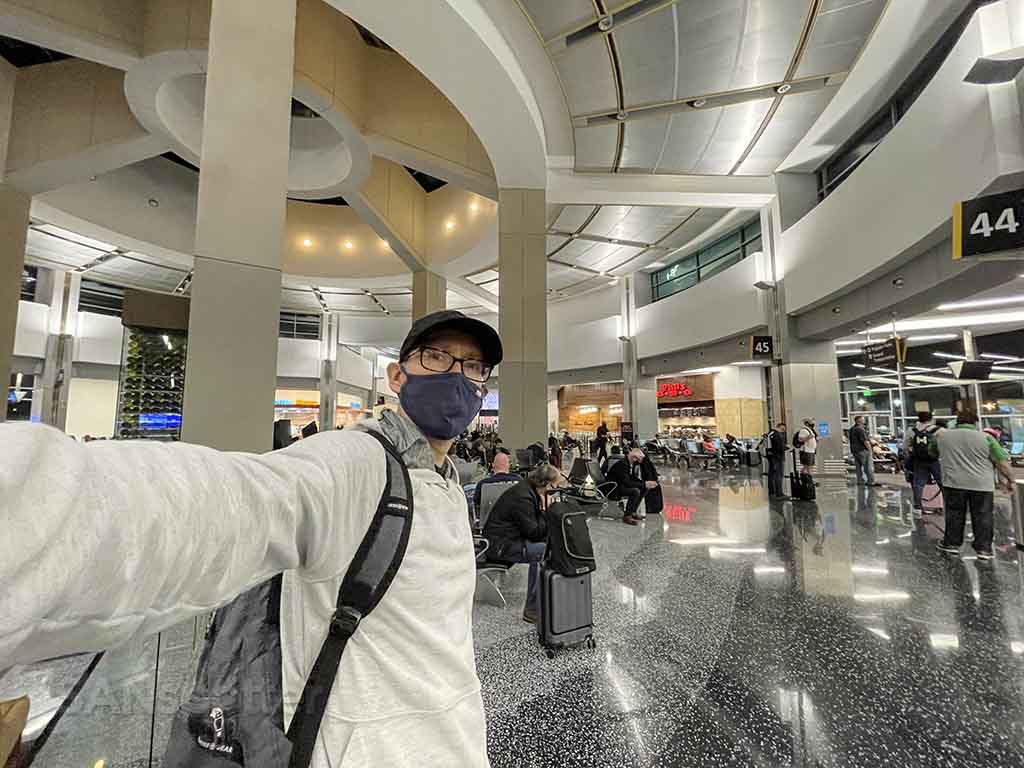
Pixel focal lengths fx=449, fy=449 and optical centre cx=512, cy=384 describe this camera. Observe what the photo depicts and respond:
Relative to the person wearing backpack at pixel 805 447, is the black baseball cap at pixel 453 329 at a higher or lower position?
higher

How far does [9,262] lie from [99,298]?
36.7ft

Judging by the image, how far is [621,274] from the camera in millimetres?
18984

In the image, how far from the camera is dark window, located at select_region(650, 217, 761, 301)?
1423 centimetres

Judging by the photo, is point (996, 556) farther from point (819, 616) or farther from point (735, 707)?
point (735, 707)

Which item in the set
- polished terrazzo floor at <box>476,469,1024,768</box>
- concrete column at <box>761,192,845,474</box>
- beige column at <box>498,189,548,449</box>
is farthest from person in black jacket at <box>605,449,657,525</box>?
concrete column at <box>761,192,845,474</box>

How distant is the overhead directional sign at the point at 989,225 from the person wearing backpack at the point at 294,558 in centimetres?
654

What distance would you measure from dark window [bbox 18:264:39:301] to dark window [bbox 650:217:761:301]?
880 inches

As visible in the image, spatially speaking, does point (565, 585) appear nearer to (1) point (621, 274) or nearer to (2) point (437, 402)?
(2) point (437, 402)

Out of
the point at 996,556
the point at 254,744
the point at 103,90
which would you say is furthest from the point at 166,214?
the point at 996,556

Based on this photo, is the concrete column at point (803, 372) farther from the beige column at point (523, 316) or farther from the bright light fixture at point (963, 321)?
the beige column at point (523, 316)

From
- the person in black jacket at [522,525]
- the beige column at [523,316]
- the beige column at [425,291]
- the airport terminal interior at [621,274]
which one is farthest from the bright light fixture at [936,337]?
the person in black jacket at [522,525]

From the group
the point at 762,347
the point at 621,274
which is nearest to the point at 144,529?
the point at 762,347

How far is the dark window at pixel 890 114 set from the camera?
717 centimetres

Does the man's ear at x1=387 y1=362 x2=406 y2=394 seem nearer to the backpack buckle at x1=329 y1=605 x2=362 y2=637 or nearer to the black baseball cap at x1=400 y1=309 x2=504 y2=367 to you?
the black baseball cap at x1=400 y1=309 x2=504 y2=367
